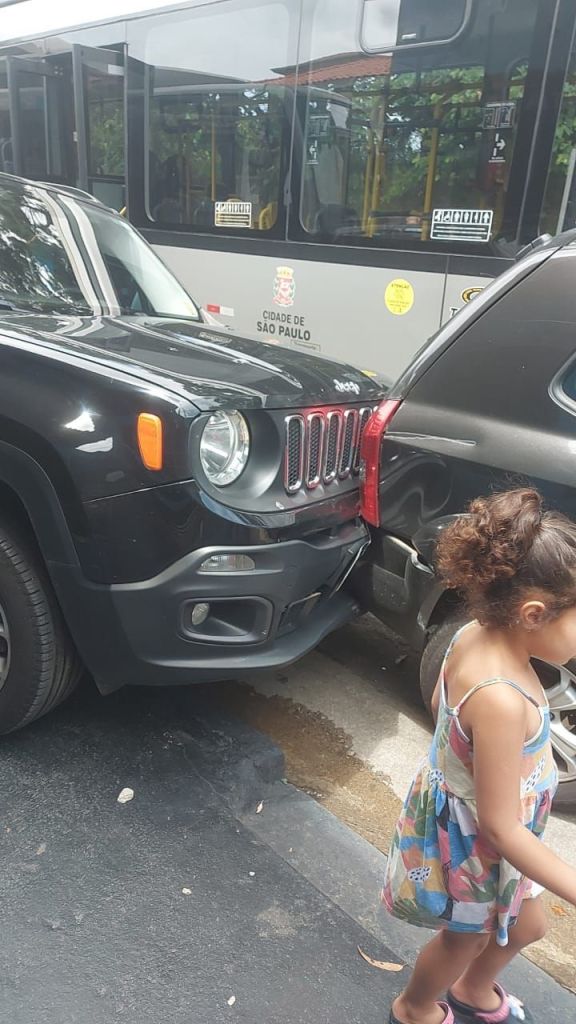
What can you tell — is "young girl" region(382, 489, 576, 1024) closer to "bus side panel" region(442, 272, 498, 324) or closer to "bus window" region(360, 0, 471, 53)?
"bus side panel" region(442, 272, 498, 324)

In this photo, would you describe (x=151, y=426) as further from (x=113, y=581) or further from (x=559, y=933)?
(x=559, y=933)

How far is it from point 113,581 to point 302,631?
751 millimetres

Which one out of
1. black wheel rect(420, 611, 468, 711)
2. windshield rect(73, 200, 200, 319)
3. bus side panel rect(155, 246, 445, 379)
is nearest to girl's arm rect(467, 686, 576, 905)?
black wheel rect(420, 611, 468, 711)

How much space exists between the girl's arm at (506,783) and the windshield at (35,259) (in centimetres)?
260

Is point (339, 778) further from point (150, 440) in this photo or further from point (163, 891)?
point (150, 440)

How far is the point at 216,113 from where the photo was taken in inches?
233

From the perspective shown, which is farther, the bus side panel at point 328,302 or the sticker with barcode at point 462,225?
the bus side panel at point 328,302

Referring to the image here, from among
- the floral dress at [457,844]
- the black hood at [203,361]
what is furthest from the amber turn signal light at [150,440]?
the floral dress at [457,844]

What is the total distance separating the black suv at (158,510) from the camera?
92.6 inches

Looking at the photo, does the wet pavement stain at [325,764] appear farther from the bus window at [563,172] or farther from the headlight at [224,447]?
the bus window at [563,172]

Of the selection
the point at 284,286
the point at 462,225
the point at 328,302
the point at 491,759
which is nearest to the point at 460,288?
the point at 462,225

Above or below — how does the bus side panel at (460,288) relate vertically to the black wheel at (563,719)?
above

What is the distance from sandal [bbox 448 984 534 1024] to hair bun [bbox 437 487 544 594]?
1134mm

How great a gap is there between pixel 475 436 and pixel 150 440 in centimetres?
107
